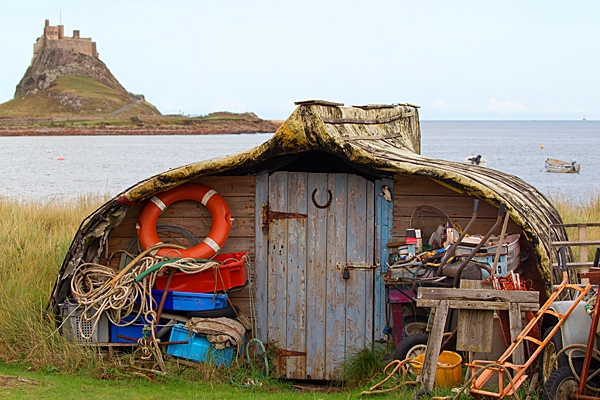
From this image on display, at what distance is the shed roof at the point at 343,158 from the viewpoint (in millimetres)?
7211

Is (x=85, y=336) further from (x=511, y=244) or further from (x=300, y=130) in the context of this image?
(x=511, y=244)

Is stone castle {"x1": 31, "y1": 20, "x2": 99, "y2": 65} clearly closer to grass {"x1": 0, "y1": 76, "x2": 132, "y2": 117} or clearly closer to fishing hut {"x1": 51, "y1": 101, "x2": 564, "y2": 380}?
grass {"x1": 0, "y1": 76, "x2": 132, "y2": 117}

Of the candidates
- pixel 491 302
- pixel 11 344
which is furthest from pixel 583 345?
pixel 11 344

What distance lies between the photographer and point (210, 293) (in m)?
7.85

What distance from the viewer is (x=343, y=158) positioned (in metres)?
7.78

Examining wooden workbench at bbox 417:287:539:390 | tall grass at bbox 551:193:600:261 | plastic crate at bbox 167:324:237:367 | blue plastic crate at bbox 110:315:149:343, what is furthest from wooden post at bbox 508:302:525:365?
tall grass at bbox 551:193:600:261

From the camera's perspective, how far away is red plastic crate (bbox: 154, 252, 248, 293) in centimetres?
778

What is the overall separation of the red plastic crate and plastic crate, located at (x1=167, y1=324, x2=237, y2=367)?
43 centimetres

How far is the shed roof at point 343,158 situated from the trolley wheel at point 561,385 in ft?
5.61

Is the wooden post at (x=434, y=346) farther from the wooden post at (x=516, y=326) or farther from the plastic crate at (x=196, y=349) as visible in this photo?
the plastic crate at (x=196, y=349)

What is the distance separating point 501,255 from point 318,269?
2009 mm

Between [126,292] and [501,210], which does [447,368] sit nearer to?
[501,210]

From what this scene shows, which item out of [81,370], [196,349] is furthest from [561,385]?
[81,370]

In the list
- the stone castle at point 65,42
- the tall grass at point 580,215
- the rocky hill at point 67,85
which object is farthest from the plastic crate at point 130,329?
the stone castle at point 65,42
